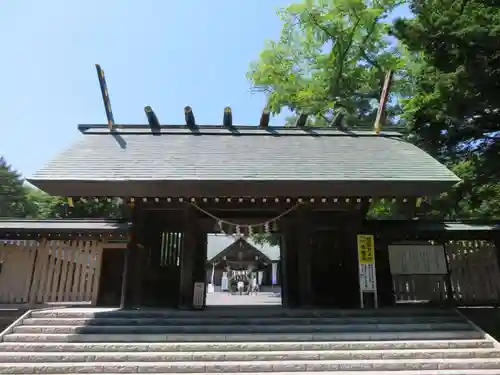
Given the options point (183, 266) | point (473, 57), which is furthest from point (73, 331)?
point (473, 57)

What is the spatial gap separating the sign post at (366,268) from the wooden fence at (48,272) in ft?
21.9

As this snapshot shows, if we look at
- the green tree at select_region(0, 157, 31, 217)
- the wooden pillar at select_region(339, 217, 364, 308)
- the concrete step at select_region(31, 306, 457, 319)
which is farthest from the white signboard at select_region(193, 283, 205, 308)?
the green tree at select_region(0, 157, 31, 217)

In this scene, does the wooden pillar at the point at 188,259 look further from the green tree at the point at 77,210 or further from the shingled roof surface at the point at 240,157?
the green tree at the point at 77,210

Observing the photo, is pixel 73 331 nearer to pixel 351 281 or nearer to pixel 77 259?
pixel 77 259

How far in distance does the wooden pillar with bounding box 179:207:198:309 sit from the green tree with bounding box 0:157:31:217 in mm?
29475

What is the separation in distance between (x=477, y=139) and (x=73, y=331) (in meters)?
11.7

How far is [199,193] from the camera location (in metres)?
8.06

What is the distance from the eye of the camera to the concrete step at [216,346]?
6297 millimetres

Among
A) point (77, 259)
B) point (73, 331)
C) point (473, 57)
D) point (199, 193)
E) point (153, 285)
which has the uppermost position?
point (473, 57)

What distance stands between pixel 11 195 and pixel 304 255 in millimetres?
33734

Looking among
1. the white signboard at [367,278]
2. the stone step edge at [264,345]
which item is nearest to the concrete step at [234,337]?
the stone step edge at [264,345]

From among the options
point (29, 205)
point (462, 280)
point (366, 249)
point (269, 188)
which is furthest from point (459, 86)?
point (29, 205)

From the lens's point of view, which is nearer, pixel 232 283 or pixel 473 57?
pixel 473 57

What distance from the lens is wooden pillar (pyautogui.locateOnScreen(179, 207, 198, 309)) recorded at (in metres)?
8.49
